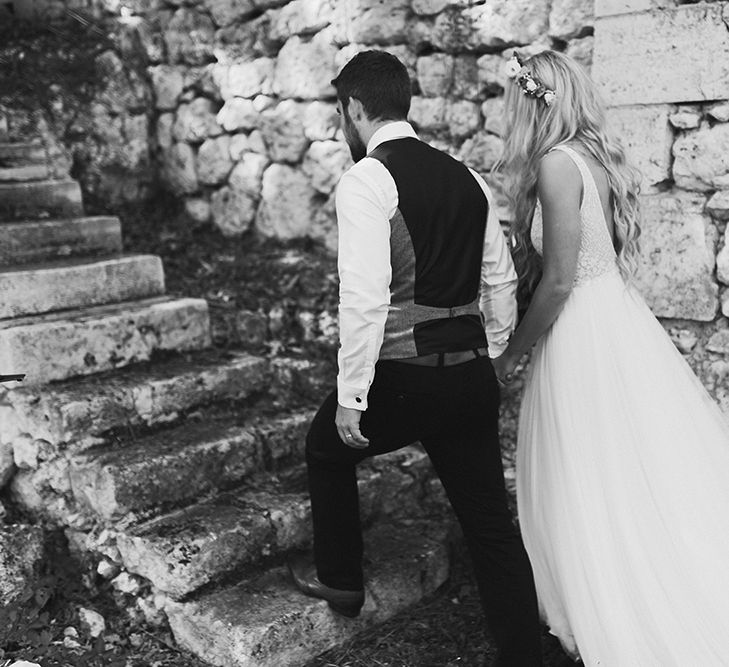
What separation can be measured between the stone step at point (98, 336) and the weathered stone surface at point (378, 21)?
4.75ft

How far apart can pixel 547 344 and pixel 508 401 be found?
110 centimetres

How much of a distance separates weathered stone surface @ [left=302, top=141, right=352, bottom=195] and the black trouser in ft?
6.23

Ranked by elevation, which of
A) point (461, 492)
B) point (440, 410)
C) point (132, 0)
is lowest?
point (461, 492)

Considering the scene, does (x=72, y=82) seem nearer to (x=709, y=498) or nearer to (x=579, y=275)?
(x=579, y=275)

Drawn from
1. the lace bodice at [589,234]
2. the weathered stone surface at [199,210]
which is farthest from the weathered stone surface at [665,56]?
the weathered stone surface at [199,210]

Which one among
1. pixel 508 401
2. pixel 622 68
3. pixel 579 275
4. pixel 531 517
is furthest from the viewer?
pixel 508 401

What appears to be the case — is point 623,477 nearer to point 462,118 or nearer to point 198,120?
point 462,118

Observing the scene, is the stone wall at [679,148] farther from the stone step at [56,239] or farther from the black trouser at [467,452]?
Answer: the stone step at [56,239]

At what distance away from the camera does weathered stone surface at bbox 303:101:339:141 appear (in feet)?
15.1

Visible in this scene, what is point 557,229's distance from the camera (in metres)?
2.83

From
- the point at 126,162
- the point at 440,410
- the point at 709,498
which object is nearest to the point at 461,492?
the point at 440,410

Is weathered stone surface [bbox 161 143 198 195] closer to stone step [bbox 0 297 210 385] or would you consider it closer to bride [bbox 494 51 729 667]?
stone step [bbox 0 297 210 385]

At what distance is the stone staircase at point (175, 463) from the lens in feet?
10.6

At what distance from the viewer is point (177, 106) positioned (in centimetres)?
529
